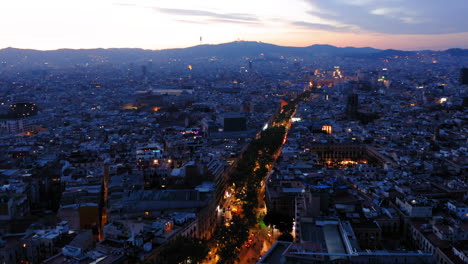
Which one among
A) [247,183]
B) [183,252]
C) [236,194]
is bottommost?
[236,194]

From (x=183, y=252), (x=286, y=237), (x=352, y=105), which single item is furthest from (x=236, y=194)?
(x=352, y=105)

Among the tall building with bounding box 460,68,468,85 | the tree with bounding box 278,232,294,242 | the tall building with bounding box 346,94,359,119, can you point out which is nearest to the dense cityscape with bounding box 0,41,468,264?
the tree with bounding box 278,232,294,242

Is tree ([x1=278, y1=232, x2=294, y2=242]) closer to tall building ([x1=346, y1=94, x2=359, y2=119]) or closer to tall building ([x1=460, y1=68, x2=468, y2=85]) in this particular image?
tall building ([x1=346, y1=94, x2=359, y2=119])

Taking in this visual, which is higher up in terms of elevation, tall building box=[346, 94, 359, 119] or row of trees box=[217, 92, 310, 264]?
tall building box=[346, 94, 359, 119]

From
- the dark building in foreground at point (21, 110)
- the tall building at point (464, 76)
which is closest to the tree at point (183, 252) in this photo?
the dark building in foreground at point (21, 110)

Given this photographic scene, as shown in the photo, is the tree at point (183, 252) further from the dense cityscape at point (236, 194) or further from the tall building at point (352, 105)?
the tall building at point (352, 105)

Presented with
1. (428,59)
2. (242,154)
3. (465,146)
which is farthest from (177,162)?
(428,59)

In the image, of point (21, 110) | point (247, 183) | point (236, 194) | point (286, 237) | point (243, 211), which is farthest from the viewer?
point (21, 110)

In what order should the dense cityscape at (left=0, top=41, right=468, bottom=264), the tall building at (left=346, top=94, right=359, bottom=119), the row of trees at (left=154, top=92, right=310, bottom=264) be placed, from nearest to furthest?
the row of trees at (left=154, top=92, right=310, bottom=264) < the dense cityscape at (left=0, top=41, right=468, bottom=264) < the tall building at (left=346, top=94, right=359, bottom=119)

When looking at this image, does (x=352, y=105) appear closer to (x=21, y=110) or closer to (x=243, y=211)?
(x=243, y=211)

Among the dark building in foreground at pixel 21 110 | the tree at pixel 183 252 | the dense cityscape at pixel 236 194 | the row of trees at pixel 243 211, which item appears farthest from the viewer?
the dark building in foreground at pixel 21 110

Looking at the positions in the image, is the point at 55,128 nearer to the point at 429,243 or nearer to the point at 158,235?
the point at 158,235

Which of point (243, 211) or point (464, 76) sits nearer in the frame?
point (243, 211)
